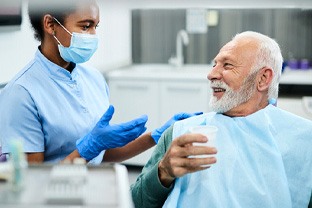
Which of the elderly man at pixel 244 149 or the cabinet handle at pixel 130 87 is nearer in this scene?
the elderly man at pixel 244 149

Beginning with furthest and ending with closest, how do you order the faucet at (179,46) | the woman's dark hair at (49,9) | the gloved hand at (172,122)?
the faucet at (179,46), the gloved hand at (172,122), the woman's dark hair at (49,9)

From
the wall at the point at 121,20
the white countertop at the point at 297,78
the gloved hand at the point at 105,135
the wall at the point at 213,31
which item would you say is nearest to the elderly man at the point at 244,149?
the gloved hand at the point at 105,135

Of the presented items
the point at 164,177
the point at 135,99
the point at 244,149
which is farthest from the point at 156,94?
the point at 164,177

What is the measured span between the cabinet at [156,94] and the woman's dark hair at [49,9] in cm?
232

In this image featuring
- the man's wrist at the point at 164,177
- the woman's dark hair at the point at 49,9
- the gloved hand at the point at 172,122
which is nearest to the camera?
the man's wrist at the point at 164,177

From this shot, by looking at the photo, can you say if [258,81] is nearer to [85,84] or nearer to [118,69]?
[85,84]

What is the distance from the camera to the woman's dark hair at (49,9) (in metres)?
1.95

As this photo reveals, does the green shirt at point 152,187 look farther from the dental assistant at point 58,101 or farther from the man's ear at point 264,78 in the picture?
the man's ear at point 264,78

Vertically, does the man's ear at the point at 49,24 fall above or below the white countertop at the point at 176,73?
above

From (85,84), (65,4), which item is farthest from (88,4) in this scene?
(85,84)

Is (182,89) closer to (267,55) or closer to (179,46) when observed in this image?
(179,46)

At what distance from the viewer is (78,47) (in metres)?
2.04

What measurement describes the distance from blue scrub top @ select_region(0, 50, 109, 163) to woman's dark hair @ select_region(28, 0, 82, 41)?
0.44 ft

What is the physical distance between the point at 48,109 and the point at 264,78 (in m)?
0.89
